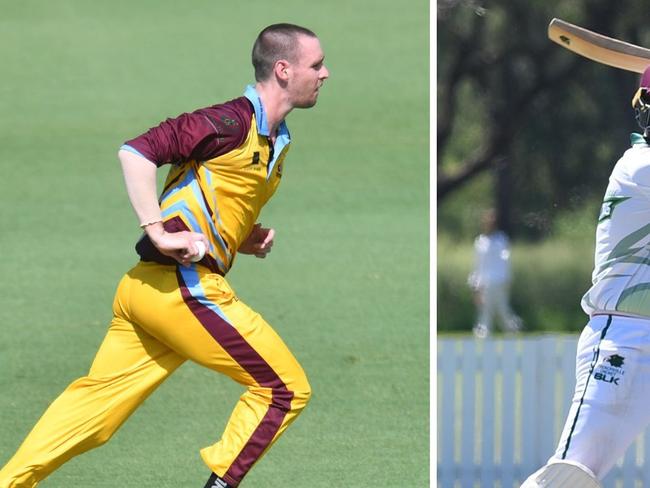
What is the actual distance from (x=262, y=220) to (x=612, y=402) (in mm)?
7010

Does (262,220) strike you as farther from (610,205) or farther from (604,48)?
(610,205)

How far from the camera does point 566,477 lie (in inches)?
205

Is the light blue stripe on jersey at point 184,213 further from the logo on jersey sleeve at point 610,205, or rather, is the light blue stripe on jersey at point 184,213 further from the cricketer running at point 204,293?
the logo on jersey sleeve at point 610,205

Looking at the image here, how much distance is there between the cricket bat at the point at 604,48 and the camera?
633 centimetres

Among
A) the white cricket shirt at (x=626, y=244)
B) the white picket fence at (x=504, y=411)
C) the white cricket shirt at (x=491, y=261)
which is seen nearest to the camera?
the white cricket shirt at (x=626, y=244)

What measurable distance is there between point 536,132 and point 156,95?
7070 mm

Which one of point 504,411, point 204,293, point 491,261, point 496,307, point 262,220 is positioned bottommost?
point 496,307

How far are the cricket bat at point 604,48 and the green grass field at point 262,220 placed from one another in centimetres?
223

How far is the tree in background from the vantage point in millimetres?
19219

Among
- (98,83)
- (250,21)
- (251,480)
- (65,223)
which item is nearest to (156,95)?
(98,83)

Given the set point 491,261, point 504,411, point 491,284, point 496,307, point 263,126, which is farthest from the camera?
point 496,307

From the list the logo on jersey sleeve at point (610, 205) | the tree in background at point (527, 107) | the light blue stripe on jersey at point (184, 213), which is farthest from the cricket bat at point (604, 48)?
the tree in background at point (527, 107)

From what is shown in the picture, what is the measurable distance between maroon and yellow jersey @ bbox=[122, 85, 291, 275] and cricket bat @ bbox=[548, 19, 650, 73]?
196 cm

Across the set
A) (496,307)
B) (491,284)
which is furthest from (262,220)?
(496,307)
